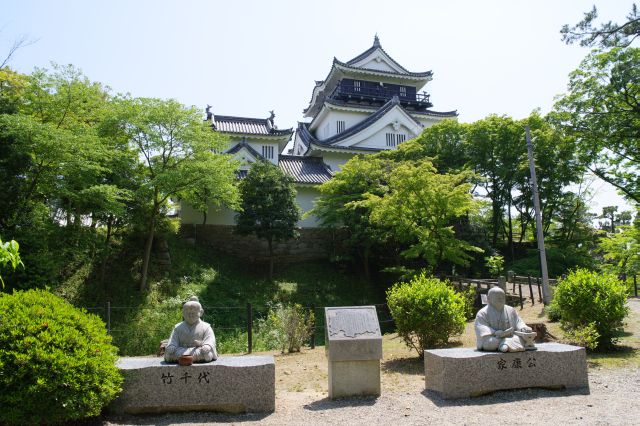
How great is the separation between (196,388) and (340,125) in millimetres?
29579

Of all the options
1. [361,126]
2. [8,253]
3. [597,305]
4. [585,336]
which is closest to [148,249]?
[8,253]

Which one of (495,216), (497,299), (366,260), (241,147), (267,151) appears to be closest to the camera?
(497,299)

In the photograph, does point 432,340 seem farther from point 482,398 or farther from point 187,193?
point 187,193

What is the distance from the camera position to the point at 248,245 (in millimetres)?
25000

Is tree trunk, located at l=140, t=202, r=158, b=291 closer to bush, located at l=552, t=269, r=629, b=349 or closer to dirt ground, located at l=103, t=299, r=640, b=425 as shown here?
dirt ground, located at l=103, t=299, r=640, b=425

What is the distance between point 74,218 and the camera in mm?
17078

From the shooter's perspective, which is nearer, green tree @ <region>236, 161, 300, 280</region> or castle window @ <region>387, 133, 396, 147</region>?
green tree @ <region>236, 161, 300, 280</region>

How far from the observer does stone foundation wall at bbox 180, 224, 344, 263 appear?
24.7m

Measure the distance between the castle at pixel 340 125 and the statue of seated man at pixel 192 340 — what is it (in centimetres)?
1902

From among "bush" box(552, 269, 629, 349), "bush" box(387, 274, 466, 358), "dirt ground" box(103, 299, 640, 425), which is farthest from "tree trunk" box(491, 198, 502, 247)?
"dirt ground" box(103, 299, 640, 425)

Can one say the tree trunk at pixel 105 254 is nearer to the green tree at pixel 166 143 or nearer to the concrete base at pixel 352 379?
the green tree at pixel 166 143

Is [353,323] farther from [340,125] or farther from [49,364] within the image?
[340,125]

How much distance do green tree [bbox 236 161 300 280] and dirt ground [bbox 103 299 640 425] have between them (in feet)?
45.1

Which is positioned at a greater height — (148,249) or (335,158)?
(335,158)
